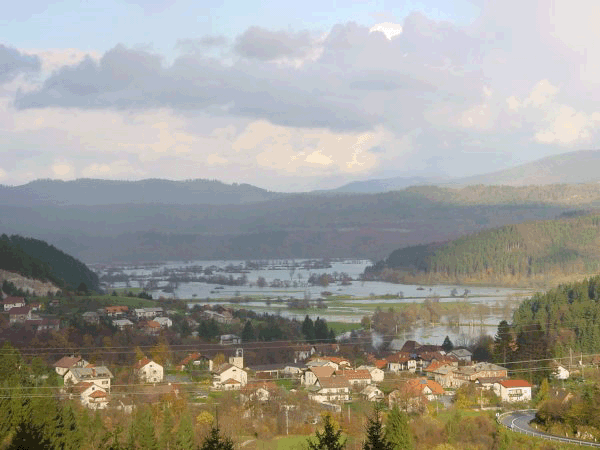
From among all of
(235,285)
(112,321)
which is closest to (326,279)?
(235,285)

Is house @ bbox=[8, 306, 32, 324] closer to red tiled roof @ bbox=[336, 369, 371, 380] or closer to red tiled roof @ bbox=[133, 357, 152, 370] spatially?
red tiled roof @ bbox=[133, 357, 152, 370]

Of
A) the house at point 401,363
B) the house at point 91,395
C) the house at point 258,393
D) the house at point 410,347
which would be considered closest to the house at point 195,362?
the house at point 258,393

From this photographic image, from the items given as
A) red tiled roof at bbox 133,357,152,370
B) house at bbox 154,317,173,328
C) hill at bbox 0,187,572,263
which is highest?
hill at bbox 0,187,572,263

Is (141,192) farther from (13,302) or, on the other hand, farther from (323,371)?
(323,371)

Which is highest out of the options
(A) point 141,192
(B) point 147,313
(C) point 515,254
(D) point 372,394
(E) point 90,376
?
(A) point 141,192

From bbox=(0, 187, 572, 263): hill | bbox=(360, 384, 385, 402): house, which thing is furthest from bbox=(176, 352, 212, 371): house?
bbox=(0, 187, 572, 263): hill

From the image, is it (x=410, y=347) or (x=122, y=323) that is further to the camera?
(x=122, y=323)

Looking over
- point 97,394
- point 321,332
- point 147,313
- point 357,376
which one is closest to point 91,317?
point 147,313
